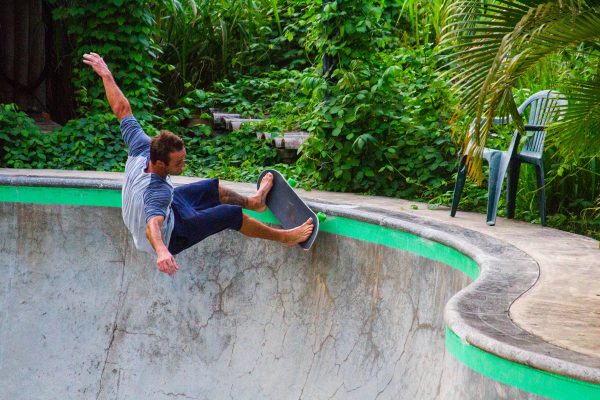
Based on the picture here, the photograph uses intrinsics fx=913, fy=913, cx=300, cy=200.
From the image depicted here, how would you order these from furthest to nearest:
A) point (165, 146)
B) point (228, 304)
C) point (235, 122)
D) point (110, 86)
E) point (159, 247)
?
point (235, 122) → point (228, 304) → point (110, 86) → point (165, 146) → point (159, 247)

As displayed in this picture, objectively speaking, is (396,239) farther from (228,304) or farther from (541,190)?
(228,304)

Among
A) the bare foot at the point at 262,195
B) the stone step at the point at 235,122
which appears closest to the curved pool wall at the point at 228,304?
the bare foot at the point at 262,195

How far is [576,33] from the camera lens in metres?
3.73

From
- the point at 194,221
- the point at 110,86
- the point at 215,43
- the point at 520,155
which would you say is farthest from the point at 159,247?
the point at 215,43

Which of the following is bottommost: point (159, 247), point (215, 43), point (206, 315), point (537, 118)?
point (206, 315)

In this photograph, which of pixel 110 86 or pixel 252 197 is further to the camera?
pixel 252 197

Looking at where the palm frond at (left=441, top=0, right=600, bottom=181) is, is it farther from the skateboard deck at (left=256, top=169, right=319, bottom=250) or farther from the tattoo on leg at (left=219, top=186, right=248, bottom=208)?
the tattoo on leg at (left=219, top=186, right=248, bottom=208)

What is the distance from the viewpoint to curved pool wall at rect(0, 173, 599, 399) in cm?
498

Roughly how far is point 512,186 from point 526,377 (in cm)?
362

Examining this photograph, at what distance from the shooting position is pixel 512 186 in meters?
6.08

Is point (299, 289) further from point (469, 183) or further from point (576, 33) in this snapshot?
point (576, 33)

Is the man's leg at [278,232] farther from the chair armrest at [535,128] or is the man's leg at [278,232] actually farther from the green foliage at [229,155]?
the green foliage at [229,155]

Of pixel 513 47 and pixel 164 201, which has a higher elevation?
pixel 513 47

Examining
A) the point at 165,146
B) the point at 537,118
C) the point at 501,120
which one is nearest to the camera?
the point at 501,120
